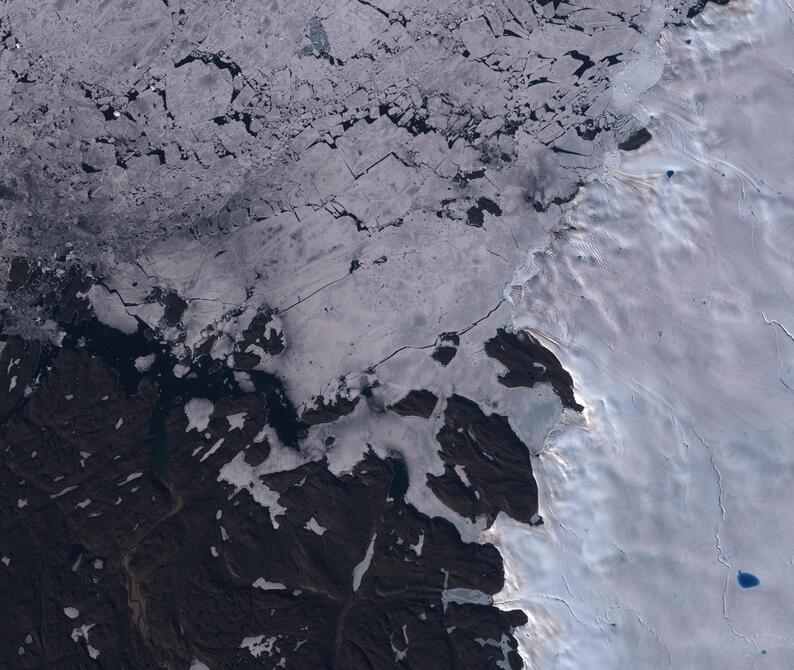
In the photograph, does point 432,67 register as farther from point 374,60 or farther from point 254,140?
point 254,140

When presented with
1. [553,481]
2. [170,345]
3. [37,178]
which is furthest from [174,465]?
[553,481]

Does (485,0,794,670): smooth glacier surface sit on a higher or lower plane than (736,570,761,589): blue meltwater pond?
higher

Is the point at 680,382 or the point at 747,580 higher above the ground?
the point at 680,382

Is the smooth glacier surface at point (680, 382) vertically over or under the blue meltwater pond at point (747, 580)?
over
